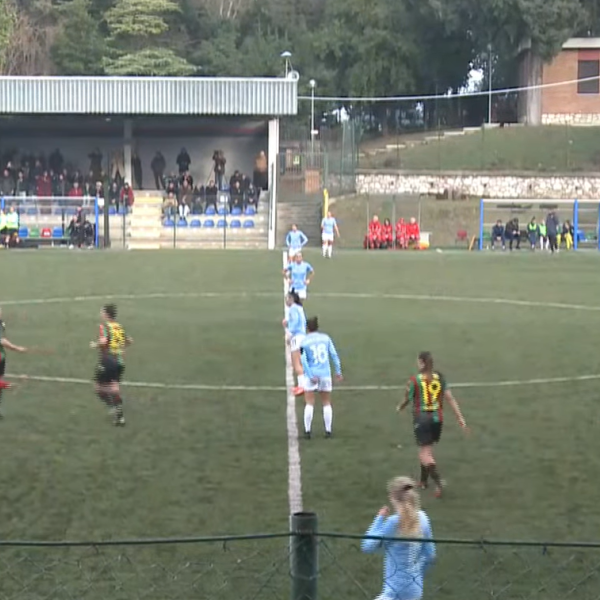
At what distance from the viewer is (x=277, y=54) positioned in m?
76.2

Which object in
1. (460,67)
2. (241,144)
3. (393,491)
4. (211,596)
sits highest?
(460,67)

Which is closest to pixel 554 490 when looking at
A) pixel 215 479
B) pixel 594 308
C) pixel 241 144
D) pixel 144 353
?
pixel 215 479

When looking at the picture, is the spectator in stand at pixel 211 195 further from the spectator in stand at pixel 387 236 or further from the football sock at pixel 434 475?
the football sock at pixel 434 475

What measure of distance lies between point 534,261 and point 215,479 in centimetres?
3163

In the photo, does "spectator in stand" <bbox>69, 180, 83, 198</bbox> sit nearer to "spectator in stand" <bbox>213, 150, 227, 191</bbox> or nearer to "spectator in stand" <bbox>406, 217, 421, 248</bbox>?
"spectator in stand" <bbox>213, 150, 227, 191</bbox>

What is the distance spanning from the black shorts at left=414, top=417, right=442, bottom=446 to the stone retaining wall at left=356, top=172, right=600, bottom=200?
46373mm

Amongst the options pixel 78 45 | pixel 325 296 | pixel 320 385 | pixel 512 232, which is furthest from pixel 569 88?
pixel 320 385

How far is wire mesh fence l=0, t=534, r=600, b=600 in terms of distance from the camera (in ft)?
28.2

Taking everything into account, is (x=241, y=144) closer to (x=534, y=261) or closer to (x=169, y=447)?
(x=534, y=261)

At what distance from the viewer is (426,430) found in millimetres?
11242

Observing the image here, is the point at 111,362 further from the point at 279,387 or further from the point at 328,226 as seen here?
the point at 328,226

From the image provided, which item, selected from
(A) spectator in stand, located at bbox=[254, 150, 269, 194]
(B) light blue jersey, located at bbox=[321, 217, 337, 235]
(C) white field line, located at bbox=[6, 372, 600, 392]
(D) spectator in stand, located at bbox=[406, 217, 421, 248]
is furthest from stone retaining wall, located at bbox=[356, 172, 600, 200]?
(C) white field line, located at bbox=[6, 372, 600, 392]

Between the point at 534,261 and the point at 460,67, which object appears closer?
the point at 534,261

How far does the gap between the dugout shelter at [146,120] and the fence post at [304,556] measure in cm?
4466
